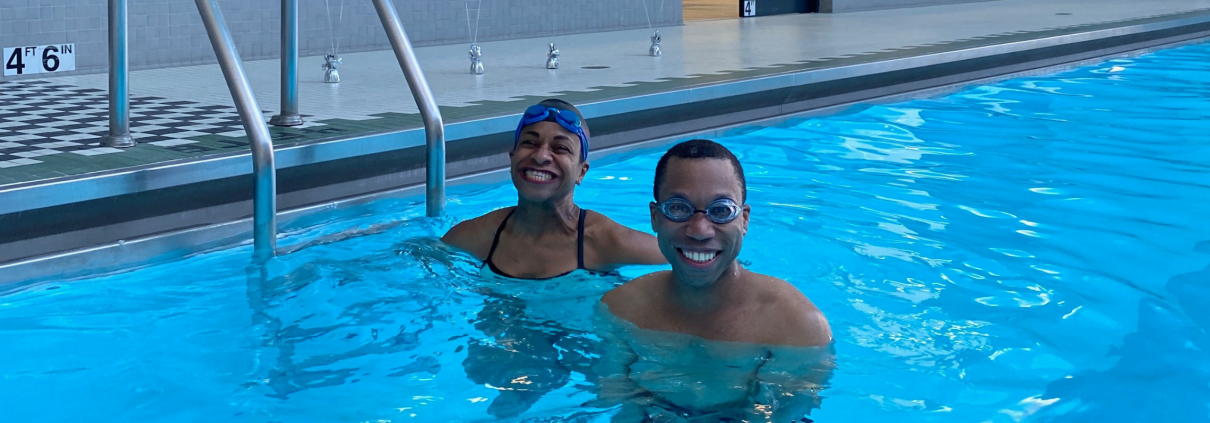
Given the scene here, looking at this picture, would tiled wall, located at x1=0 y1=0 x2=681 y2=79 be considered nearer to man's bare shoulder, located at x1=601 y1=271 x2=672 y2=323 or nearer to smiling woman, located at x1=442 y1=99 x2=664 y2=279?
smiling woman, located at x1=442 y1=99 x2=664 y2=279

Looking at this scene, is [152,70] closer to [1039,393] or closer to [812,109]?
[812,109]

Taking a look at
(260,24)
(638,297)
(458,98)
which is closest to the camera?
(638,297)

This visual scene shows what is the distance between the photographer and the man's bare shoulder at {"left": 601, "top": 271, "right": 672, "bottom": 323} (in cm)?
255

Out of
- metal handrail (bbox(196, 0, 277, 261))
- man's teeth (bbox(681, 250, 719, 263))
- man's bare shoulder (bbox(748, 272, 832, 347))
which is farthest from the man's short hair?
metal handrail (bbox(196, 0, 277, 261))

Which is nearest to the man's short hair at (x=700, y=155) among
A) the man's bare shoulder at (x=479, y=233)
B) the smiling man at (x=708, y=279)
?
the smiling man at (x=708, y=279)

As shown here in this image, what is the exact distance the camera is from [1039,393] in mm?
2924

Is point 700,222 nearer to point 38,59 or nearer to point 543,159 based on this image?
point 543,159

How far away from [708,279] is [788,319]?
232mm

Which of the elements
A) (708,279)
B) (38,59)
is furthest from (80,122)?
(708,279)

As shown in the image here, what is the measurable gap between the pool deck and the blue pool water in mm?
243

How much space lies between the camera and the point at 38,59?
6.78 m

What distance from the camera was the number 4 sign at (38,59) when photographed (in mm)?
6645

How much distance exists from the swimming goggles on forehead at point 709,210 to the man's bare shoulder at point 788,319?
0.94 ft

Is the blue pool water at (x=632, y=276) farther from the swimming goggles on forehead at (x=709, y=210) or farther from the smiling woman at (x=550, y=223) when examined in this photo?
the swimming goggles on forehead at (x=709, y=210)
